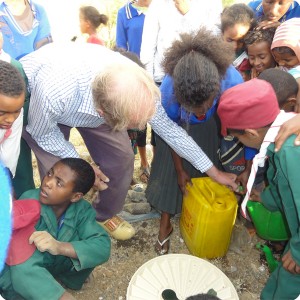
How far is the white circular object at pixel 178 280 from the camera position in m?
1.85

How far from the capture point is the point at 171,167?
2432 mm

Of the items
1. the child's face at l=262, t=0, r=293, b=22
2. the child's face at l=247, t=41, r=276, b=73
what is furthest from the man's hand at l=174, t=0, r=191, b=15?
the child's face at l=247, t=41, r=276, b=73

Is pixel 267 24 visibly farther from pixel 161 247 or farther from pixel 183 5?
pixel 161 247

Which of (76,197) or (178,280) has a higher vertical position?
(76,197)

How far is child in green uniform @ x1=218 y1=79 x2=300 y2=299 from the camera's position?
148 cm

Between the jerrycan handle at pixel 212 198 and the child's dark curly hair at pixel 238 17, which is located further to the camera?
the child's dark curly hair at pixel 238 17

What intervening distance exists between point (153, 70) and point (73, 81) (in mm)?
1521

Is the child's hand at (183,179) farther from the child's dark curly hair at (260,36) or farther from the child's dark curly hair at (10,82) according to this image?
the child's dark curly hair at (10,82)

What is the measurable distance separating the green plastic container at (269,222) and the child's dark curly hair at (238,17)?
1.31 metres

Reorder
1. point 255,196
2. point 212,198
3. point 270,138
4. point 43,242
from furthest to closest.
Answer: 1. point 212,198
2. point 255,196
3. point 43,242
4. point 270,138

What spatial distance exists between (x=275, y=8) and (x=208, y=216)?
5.37 feet

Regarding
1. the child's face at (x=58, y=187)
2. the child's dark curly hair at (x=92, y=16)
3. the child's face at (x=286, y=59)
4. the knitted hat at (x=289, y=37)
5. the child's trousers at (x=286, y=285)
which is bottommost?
the child's trousers at (x=286, y=285)

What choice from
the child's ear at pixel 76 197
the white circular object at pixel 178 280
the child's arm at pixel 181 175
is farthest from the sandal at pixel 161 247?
the child's ear at pixel 76 197

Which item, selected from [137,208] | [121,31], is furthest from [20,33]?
[137,208]
